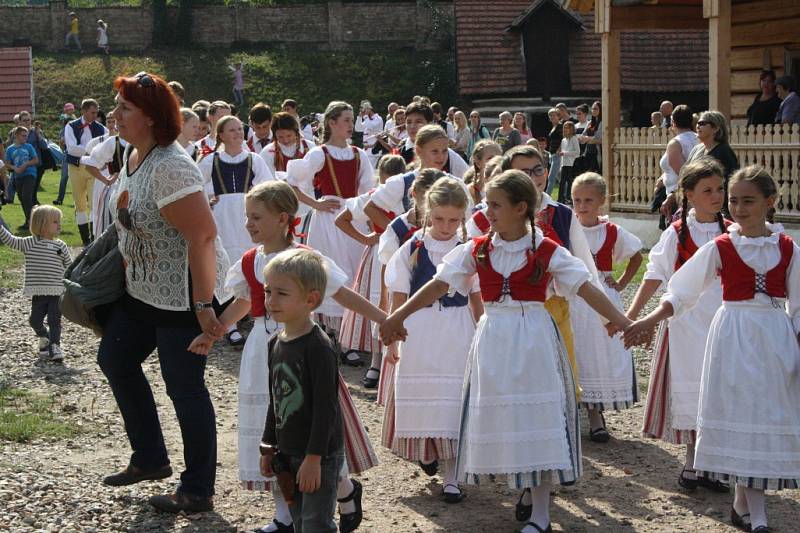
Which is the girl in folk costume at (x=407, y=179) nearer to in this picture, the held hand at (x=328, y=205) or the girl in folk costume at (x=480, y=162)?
the girl in folk costume at (x=480, y=162)

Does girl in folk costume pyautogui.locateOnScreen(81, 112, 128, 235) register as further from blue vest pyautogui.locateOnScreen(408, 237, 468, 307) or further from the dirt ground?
blue vest pyautogui.locateOnScreen(408, 237, 468, 307)

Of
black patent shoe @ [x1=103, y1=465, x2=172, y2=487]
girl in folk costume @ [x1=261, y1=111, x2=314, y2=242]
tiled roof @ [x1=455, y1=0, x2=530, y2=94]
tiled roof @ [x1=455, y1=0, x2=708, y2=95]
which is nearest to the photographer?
black patent shoe @ [x1=103, y1=465, x2=172, y2=487]

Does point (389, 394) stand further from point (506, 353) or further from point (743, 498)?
point (743, 498)

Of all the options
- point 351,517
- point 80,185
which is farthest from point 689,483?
point 80,185

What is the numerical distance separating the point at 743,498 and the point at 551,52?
34.4m

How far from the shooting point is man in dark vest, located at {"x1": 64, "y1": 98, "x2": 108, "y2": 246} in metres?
16.7

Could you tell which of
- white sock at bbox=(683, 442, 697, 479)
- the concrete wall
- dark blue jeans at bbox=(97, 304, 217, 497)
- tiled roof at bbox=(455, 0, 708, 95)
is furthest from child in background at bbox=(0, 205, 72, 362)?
the concrete wall

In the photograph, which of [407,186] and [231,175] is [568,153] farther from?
[407,186]

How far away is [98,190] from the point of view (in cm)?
1477

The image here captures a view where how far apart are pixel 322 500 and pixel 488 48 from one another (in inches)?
1384

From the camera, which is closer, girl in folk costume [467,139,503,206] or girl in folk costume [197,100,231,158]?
girl in folk costume [467,139,503,206]

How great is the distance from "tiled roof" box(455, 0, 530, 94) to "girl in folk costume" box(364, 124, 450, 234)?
2957 centimetres

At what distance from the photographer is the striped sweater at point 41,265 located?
9352mm

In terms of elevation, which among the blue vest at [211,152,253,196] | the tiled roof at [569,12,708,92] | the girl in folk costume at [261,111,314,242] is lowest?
the blue vest at [211,152,253,196]
